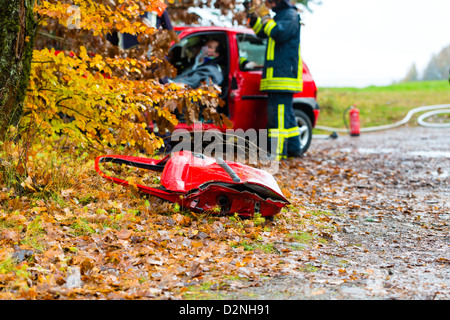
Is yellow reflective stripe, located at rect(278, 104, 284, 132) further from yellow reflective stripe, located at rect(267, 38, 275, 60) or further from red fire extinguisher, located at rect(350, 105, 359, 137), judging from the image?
red fire extinguisher, located at rect(350, 105, 359, 137)

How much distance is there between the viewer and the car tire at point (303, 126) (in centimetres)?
860

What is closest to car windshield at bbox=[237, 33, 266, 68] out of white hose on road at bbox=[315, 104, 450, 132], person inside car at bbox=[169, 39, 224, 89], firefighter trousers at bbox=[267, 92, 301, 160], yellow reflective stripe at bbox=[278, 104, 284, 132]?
person inside car at bbox=[169, 39, 224, 89]

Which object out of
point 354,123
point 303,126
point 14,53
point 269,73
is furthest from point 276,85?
point 354,123

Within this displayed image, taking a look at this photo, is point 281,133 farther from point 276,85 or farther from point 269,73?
point 269,73

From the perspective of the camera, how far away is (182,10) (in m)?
9.02

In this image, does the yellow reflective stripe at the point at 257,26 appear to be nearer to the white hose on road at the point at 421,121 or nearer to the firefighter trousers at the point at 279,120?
the firefighter trousers at the point at 279,120

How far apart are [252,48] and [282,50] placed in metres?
0.63

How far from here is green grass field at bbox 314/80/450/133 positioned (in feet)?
56.3

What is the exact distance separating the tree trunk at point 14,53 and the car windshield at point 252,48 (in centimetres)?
395

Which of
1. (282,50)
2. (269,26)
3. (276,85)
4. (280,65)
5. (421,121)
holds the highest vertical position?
(269,26)

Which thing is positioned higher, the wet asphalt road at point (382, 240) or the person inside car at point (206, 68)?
the person inside car at point (206, 68)

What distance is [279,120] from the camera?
775 centimetres

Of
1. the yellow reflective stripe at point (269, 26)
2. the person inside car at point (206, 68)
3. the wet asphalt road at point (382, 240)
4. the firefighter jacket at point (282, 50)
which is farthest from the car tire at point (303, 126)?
the person inside car at point (206, 68)
